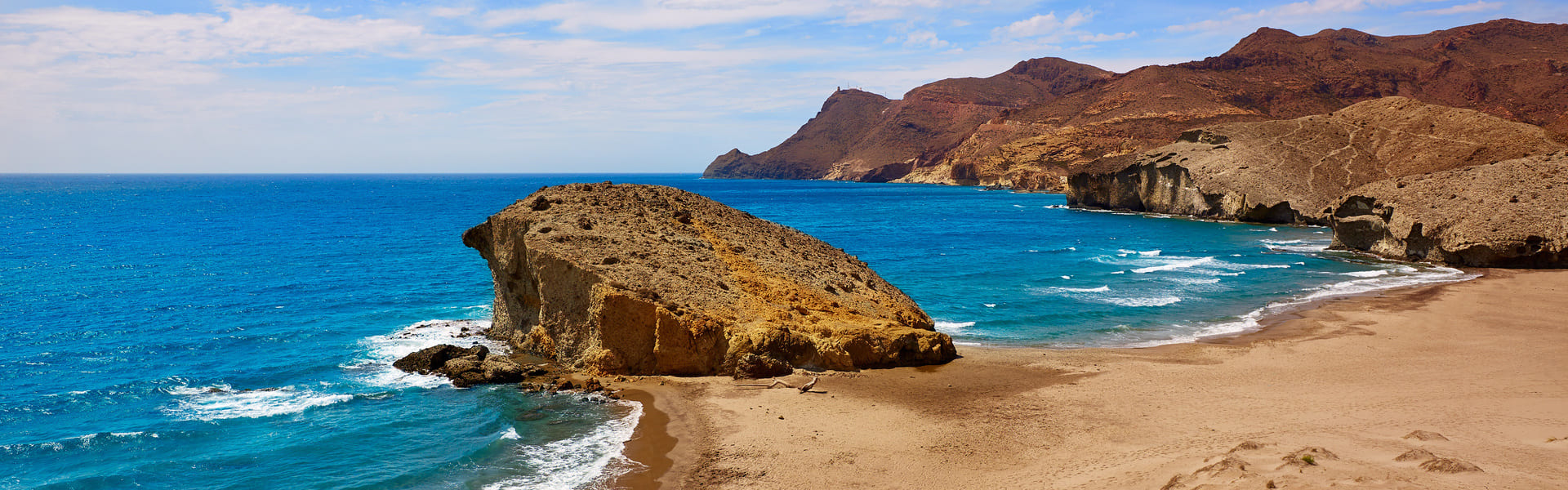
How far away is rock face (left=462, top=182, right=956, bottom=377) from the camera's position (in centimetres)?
1977

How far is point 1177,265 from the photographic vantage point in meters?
44.2

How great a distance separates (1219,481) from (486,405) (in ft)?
46.9

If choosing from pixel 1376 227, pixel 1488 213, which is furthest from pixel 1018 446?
pixel 1376 227

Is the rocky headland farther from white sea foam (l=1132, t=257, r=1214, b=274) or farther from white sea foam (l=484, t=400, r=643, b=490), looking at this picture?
Answer: white sea foam (l=484, t=400, r=643, b=490)

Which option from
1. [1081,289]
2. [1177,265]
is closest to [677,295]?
[1081,289]

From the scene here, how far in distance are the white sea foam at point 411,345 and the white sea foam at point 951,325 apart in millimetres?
13791

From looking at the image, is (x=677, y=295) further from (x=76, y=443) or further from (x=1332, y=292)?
(x=1332, y=292)

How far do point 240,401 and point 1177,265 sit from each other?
4212cm

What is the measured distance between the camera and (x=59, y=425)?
17109 millimetres

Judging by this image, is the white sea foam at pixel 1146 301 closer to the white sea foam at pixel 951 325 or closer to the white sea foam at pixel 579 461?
the white sea foam at pixel 951 325

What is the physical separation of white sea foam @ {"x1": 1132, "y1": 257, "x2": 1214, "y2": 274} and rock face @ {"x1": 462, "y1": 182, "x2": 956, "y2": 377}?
22.5 m

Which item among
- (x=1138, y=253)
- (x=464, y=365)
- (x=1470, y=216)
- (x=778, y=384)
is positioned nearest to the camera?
(x=778, y=384)

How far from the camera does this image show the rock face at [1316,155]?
6600cm

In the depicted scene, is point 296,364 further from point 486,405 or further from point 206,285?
point 206,285
